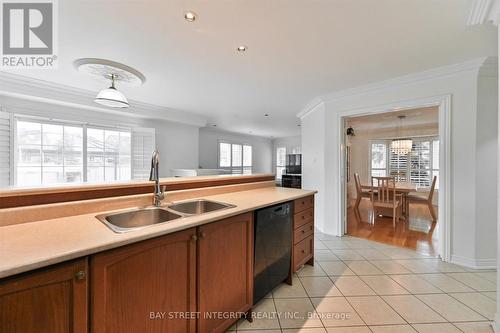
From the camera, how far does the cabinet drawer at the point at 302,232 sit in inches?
87.2

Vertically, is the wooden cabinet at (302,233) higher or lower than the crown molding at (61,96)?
lower

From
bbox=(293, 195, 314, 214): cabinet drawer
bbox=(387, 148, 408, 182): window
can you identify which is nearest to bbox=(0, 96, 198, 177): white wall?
bbox=(293, 195, 314, 214): cabinet drawer

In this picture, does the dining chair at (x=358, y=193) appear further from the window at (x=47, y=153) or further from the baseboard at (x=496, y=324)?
the window at (x=47, y=153)

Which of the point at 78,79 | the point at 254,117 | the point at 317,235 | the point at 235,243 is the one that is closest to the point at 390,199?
the point at 317,235

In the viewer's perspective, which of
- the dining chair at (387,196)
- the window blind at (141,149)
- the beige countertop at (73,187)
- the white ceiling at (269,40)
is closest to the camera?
the beige countertop at (73,187)

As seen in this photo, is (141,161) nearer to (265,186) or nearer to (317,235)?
(265,186)

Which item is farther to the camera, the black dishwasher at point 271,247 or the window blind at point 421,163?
the window blind at point 421,163

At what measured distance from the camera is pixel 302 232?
7.60 feet

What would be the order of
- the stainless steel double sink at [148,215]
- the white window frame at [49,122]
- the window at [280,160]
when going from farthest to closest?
the window at [280,160], the white window frame at [49,122], the stainless steel double sink at [148,215]

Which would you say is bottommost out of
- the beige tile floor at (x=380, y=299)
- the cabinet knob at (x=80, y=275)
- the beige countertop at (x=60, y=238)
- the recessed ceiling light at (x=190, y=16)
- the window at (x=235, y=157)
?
the beige tile floor at (x=380, y=299)

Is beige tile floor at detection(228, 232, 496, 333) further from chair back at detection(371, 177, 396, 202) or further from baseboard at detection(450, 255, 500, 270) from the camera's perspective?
chair back at detection(371, 177, 396, 202)

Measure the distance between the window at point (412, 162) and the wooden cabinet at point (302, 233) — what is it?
161 inches

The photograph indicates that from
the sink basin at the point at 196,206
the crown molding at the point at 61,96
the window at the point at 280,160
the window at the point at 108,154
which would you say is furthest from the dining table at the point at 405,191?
the window at the point at 280,160

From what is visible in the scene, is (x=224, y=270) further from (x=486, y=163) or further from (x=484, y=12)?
(x=486, y=163)
